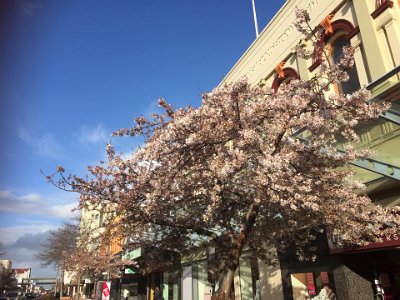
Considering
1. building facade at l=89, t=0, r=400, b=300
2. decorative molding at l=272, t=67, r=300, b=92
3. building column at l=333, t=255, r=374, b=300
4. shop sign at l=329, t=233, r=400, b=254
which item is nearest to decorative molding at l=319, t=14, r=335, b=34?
building facade at l=89, t=0, r=400, b=300

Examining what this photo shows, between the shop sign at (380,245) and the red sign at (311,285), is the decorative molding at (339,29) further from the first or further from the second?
the red sign at (311,285)

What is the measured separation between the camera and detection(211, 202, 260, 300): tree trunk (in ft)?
27.2

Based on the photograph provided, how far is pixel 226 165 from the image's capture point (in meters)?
7.51

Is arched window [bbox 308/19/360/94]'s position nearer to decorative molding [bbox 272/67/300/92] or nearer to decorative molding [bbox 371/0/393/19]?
decorative molding [bbox 371/0/393/19]

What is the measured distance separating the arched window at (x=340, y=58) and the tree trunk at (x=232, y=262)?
6218 mm

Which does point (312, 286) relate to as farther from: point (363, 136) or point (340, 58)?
point (340, 58)

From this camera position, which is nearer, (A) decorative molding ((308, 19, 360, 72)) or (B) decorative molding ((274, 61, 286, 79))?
(A) decorative molding ((308, 19, 360, 72))

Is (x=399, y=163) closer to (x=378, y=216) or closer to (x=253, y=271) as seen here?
(x=378, y=216)

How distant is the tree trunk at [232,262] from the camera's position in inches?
326

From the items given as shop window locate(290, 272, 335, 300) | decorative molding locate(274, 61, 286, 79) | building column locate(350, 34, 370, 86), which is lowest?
shop window locate(290, 272, 335, 300)

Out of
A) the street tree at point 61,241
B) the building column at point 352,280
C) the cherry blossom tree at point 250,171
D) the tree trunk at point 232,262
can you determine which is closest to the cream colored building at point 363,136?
the building column at point 352,280

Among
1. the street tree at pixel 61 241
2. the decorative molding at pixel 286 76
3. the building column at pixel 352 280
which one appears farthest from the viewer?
the street tree at pixel 61 241

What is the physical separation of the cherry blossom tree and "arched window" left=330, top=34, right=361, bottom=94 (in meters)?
4.12

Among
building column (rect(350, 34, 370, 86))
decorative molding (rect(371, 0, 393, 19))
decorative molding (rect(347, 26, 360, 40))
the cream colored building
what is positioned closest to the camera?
the cream colored building
